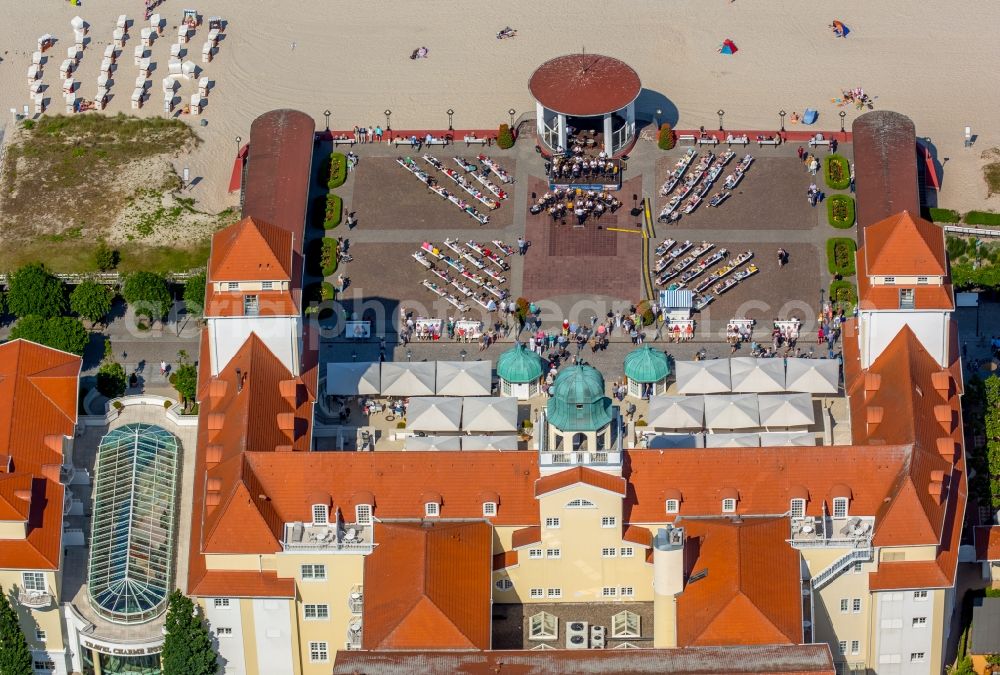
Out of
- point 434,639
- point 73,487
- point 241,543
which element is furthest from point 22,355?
point 434,639

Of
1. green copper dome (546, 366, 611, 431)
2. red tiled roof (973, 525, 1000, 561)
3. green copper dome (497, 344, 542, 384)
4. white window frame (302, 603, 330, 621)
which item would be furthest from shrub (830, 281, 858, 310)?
white window frame (302, 603, 330, 621)

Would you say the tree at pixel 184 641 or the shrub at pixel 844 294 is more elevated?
the shrub at pixel 844 294

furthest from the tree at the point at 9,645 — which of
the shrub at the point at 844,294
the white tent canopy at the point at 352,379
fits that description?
the shrub at the point at 844,294

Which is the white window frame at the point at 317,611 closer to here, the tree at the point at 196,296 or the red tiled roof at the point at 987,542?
the tree at the point at 196,296

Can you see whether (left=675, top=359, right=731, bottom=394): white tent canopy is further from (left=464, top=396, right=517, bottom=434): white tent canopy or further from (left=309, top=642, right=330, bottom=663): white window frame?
(left=309, top=642, right=330, bottom=663): white window frame

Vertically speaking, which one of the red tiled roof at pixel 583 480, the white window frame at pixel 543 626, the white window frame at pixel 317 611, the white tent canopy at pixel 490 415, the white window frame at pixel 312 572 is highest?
the white tent canopy at pixel 490 415

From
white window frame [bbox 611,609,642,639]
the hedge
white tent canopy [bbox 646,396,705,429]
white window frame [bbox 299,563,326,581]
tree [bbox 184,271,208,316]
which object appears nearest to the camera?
white window frame [bbox 611,609,642,639]
